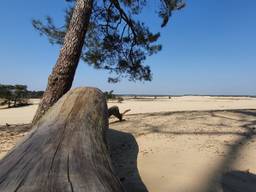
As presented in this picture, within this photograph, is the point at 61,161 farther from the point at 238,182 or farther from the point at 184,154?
the point at 184,154

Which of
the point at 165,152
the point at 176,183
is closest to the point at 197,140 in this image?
the point at 165,152

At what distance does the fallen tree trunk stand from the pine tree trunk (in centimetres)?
243

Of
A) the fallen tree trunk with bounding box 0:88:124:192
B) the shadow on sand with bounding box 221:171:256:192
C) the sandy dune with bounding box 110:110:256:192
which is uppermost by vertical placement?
the fallen tree trunk with bounding box 0:88:124:192

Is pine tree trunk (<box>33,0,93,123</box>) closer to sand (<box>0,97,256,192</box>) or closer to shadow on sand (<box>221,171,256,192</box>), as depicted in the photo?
sand (<box>0,97,256,192</box>)

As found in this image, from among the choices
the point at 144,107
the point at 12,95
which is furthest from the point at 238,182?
the point at 12,95

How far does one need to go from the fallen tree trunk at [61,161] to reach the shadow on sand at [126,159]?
2.10ft

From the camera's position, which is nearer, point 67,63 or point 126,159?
point 126,159

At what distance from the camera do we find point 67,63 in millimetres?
6027

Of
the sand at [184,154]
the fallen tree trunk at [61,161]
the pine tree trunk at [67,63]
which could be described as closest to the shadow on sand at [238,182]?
the sand at [184,154]

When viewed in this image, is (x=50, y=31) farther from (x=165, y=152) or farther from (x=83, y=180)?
(x=83, y=180)

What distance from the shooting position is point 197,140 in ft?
16.6

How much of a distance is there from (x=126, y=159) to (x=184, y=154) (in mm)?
868

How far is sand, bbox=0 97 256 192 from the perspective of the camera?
3.26 meters

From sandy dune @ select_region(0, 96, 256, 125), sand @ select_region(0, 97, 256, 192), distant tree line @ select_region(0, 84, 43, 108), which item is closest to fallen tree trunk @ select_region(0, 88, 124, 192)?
sand @ select_region(0, 97, 256, 192)
